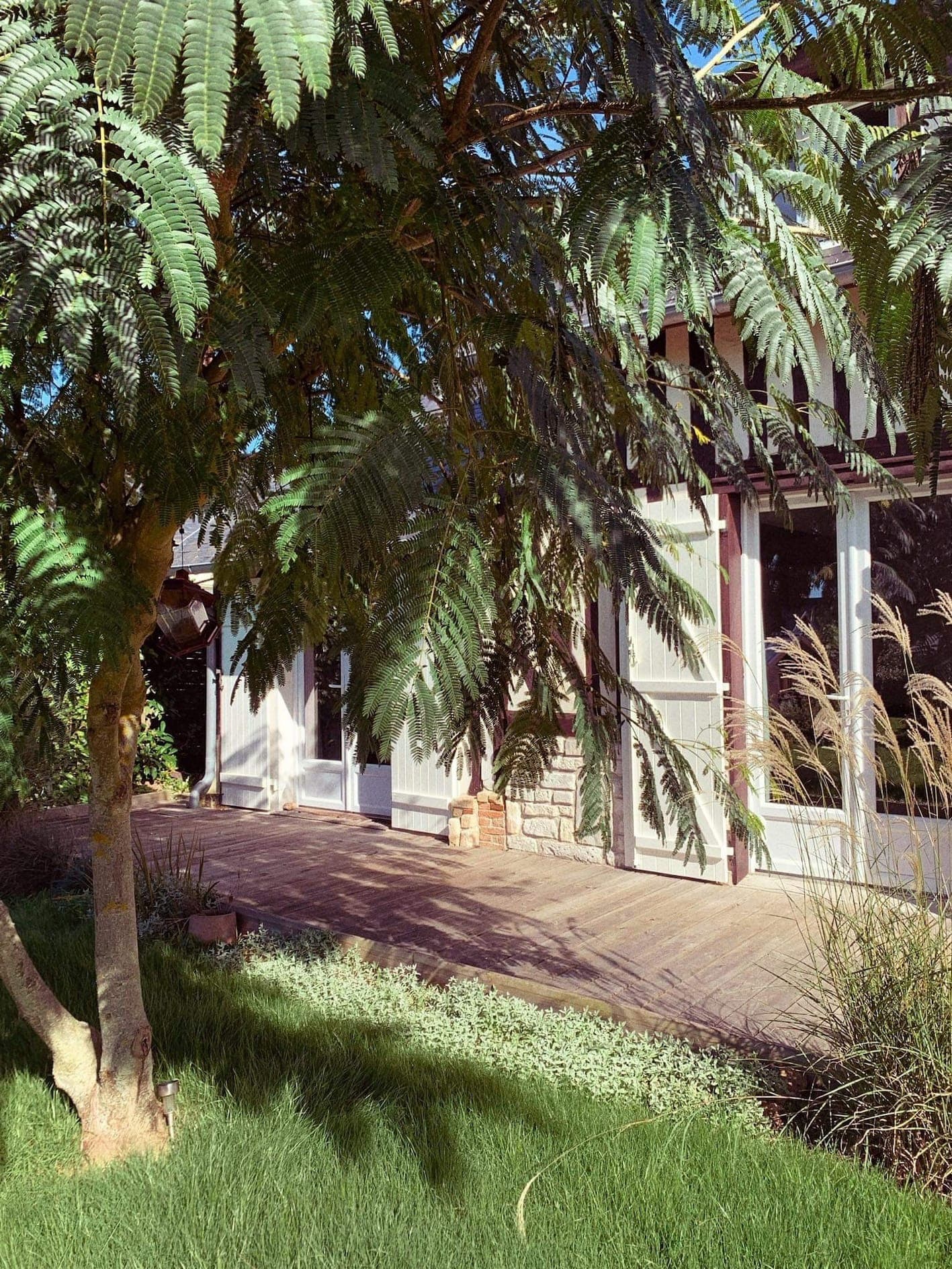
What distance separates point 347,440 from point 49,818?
794cm

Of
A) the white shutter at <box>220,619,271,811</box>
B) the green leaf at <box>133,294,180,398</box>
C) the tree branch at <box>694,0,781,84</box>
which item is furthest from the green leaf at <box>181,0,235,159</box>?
the white shutter at <box>220,619,271,811</box>

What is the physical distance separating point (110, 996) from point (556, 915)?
3.24m

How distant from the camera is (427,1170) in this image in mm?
2594

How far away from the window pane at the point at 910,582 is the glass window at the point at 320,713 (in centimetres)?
501

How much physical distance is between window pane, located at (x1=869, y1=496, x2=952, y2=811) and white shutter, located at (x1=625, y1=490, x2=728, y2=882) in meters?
0.91

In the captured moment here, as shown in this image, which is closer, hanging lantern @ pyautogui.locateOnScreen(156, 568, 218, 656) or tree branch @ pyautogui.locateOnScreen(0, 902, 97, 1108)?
tree branch @ pyautogui.locateOnScreen(0, 902, 97, 1108)

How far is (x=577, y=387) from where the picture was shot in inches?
97.2

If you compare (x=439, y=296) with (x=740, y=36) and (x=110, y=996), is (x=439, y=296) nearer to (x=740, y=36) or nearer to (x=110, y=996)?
(x=740, y=36)

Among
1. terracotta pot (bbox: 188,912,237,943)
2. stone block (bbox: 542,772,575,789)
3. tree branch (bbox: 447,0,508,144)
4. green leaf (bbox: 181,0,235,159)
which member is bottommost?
terracotta pot (bbox: 188,912,237,943)

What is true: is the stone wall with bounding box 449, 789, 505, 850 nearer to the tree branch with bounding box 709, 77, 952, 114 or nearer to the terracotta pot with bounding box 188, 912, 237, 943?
the terracotta pot with bounding box 188, 912, 237, 943

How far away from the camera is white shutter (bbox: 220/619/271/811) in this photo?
9.61 m

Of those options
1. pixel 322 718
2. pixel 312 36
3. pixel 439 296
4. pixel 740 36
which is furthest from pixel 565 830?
pixel 312 36

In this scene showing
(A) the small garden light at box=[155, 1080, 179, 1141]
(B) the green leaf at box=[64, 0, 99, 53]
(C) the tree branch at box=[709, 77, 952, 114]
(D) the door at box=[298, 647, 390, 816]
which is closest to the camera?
(B) the green leaf at box=[64, 0, 99, 53]

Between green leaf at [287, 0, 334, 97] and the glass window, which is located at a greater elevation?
green leaf at [287, 0, 334, 97]
